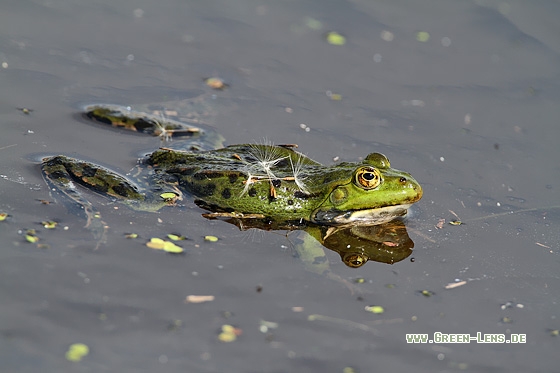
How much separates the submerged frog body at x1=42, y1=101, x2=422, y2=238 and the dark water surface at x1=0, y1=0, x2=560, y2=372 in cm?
21

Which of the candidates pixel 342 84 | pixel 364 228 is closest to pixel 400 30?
pixel 342 84

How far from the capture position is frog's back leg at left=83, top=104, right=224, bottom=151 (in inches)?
319

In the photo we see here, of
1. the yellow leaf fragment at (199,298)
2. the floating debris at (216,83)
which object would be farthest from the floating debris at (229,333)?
the floating debris at (216,83)

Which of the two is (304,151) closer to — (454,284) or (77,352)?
(454,284)

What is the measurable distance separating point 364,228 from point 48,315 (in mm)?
3312

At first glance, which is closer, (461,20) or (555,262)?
(555,262)

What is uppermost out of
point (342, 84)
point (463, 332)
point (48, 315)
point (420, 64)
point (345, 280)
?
point (420, 64)

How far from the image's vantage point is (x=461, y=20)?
37.8ft

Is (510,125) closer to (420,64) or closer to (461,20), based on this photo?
(420,64)

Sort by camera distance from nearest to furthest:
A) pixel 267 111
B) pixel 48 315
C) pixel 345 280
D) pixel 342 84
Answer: pixel 48 315
pixel 345 280
pixel 267 111
pixel 342 84

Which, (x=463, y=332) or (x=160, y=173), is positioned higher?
(x=160, y=173)

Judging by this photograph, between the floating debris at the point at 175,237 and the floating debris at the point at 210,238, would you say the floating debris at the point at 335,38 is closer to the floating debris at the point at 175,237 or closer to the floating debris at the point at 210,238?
the floating debris at the point at 210,238

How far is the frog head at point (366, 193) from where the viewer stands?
6742 mm

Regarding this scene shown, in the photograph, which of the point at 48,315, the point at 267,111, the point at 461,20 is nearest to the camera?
the point at 48,315
